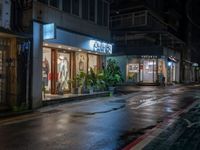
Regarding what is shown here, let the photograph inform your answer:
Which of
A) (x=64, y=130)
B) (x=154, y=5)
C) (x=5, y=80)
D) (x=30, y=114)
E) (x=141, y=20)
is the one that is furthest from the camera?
(x=154, y=5)

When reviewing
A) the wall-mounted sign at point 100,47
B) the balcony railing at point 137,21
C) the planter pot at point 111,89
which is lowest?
the planter pot at point 111,89

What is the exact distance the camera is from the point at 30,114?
15.4 meters

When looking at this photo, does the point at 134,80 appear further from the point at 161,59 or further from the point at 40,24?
the point at 40,24

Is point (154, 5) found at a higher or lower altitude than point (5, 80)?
higher

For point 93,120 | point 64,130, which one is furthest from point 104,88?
point 64,130

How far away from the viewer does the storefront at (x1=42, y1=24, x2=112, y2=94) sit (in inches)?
845

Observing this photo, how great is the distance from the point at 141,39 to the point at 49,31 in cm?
2996

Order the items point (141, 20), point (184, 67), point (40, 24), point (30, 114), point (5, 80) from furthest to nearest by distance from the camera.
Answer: point (184, 67)
point (141, 20)
point (40, 24)
point (5, 80)
point (30, 114)

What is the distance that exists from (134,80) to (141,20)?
9.09m

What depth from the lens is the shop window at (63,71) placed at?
75.8 ft

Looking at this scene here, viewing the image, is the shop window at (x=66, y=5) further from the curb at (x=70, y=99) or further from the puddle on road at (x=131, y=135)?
the puddle on road at (x=131, y=135)

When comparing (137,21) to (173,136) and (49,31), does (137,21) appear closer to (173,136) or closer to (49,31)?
(49,31)

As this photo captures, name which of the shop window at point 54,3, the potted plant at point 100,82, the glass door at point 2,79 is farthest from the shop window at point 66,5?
the glass door at point 2,79

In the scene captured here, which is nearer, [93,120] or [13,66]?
[93,120]
